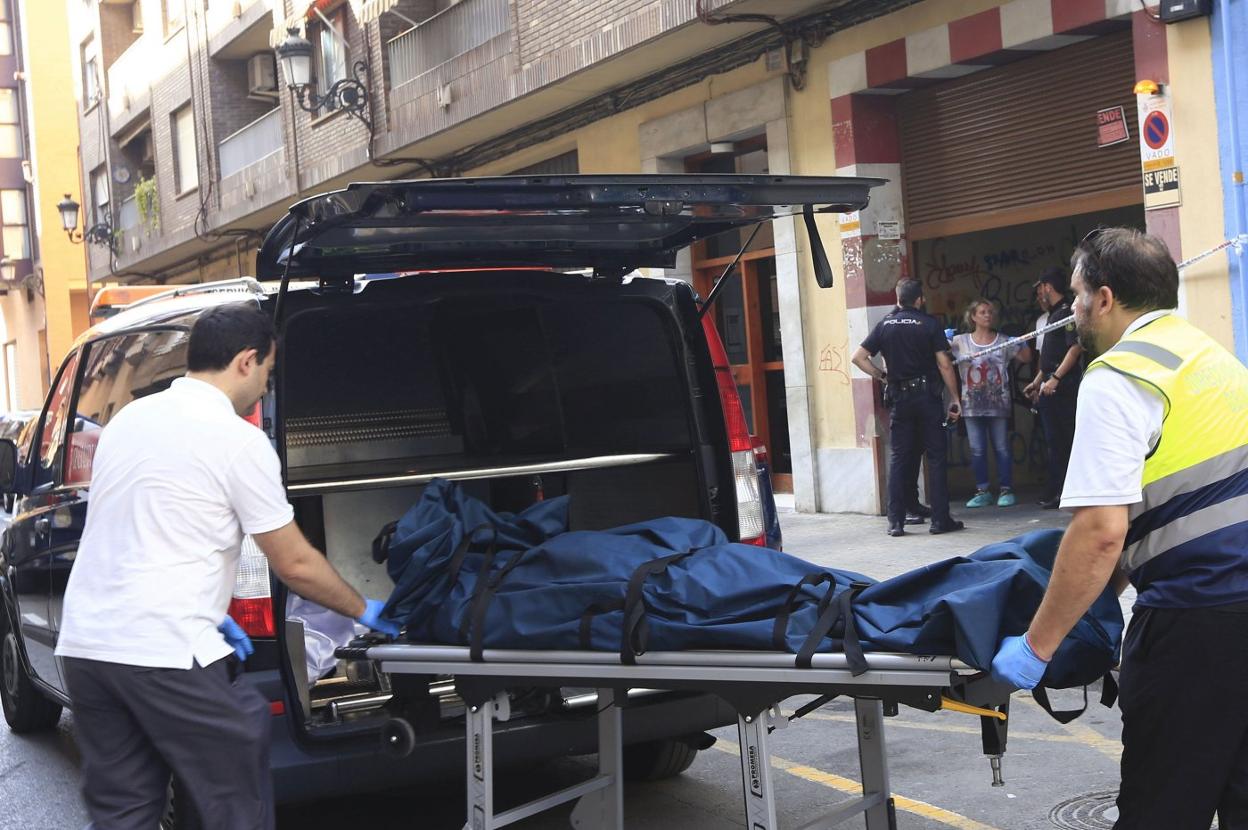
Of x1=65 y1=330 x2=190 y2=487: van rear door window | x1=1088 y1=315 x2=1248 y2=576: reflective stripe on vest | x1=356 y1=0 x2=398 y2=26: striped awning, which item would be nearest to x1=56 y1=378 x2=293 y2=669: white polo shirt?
x1=65 y1=330 x2=190 y2=487: van rear door window

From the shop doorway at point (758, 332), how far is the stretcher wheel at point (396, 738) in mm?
9688

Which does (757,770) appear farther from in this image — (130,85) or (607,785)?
(130,85)

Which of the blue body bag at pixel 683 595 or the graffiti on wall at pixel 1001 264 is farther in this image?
the graffiti on wall at pixel 1001 264

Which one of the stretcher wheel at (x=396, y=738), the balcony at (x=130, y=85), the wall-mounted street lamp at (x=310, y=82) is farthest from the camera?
the balcony at (x=130, y=85)

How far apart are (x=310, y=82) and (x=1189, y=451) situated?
16734 mm

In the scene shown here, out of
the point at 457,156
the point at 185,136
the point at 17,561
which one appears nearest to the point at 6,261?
the point at 185,136

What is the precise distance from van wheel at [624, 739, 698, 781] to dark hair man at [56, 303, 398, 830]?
2.20 meters

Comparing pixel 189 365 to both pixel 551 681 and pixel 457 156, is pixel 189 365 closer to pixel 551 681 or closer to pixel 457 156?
pixel 551 681

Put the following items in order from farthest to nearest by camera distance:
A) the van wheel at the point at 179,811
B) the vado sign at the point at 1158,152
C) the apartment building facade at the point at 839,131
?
1. the apartment building facade at the point at 839,131
2. the vado sign at the point at 1158,152
3. the van wheel at the point at 179,811

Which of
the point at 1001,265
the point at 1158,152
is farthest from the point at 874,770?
the point at 1001,265

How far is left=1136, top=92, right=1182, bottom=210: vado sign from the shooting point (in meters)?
9.46

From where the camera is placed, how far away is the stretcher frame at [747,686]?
3.37 metres

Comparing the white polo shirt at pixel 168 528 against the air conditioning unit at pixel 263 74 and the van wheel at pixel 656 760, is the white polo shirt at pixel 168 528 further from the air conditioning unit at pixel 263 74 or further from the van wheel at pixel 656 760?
the air conditioning unit at pixel 263 74

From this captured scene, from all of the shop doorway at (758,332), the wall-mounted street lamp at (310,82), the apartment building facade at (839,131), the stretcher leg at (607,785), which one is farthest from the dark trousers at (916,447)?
the wall-mounted street lamp at (310,82)
